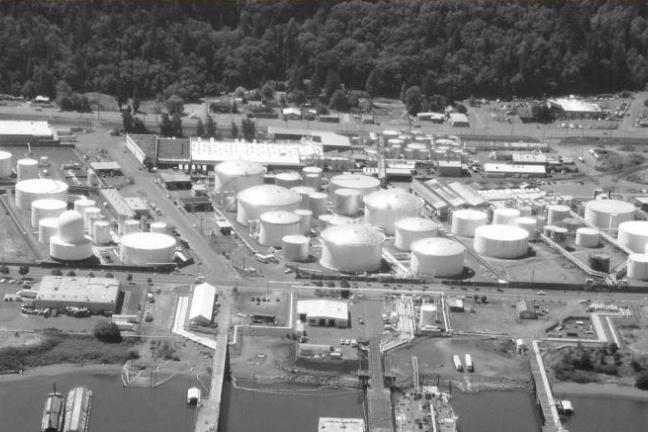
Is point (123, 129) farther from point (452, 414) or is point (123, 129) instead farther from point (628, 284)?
point (452, 414)

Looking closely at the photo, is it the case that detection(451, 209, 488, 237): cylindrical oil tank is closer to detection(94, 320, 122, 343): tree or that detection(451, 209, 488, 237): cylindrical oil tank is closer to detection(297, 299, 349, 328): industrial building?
detection(297, 299, 349, 328): industrial building

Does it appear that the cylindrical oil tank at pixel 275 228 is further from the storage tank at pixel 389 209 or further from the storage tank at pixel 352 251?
the storage tank at pixel 389 209

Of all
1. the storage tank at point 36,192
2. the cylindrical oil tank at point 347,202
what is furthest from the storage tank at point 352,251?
the storage tank at point 36,192

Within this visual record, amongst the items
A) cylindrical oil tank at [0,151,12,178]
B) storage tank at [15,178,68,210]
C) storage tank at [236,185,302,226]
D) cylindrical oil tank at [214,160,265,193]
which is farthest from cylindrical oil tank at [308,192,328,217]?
cylindrical oil tank at [0,151,12,178]

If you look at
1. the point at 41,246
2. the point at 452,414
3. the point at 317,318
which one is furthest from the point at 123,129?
the point at 452,414

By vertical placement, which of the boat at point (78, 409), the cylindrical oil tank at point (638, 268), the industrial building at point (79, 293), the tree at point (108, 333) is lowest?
the boat at point (78, 409)

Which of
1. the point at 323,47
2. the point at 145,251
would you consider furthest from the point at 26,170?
the point at 323,47

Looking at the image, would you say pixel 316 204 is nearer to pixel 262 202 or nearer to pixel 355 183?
pixel 262 202
